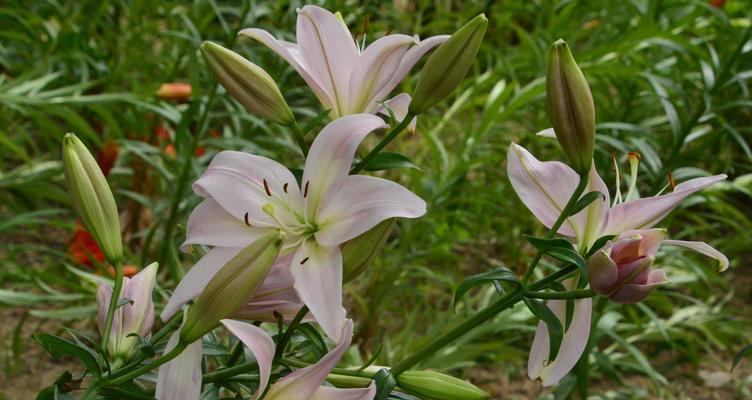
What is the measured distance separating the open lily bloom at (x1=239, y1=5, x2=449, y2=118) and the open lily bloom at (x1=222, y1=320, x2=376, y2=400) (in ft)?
0.46

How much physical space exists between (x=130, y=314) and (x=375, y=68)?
0.19 meters

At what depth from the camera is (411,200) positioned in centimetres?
48

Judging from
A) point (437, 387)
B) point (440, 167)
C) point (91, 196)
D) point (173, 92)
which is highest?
point (91, 196)

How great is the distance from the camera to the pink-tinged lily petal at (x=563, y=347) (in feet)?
1.70

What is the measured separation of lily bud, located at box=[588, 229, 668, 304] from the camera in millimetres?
488

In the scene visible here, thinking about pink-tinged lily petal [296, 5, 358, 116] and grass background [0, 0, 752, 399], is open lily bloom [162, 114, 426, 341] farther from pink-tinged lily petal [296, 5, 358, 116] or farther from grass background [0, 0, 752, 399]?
grass background [0, 0, 752, 399]

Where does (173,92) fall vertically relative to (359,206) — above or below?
below

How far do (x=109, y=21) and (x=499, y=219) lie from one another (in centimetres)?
94

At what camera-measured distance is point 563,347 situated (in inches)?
20.7

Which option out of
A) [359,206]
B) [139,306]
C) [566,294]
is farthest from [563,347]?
[139,306]

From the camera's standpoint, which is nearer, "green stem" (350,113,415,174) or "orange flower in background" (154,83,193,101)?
"green stem" (350,113,415,174)

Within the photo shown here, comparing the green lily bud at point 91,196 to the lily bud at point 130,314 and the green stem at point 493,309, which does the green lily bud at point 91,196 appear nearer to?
the lily bud at point 130,314

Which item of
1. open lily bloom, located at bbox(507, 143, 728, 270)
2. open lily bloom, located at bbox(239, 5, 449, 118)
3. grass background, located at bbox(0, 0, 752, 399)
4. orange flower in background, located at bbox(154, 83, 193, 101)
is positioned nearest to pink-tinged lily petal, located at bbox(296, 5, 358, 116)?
open lily bloom, located at bbox(239, 5, 449, 118)

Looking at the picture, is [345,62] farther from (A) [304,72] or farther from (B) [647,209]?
(B) [647,209]
